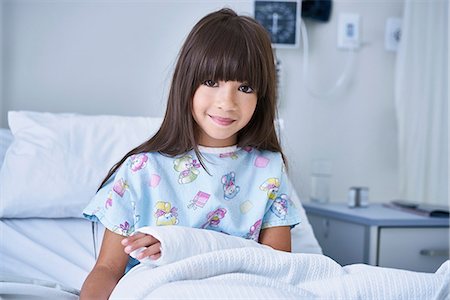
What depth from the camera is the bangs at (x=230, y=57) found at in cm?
113

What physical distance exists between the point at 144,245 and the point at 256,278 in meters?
0.18

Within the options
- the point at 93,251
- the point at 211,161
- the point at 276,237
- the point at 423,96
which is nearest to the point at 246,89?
the point at 211,161

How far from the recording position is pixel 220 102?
44.6 inches

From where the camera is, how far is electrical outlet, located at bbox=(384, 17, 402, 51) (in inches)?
84.3

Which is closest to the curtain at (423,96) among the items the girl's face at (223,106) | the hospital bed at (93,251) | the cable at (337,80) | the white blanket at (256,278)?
the cable at (337,80)

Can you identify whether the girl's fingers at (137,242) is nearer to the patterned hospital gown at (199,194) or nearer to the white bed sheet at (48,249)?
the patterned hospital gown at (199,194)

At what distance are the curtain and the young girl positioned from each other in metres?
0.95

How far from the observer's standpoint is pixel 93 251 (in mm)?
1389

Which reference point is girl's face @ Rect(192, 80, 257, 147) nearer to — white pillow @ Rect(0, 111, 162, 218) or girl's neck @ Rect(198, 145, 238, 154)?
girl's neck @ Rect(198, 145, 238, 154)

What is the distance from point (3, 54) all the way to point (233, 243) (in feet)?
3.51

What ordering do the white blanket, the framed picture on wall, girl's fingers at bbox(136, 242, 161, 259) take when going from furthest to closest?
1. the framed picture on wall
2. girl's fingers at bbox(136, 242, 161, 259)
3. the white blanket

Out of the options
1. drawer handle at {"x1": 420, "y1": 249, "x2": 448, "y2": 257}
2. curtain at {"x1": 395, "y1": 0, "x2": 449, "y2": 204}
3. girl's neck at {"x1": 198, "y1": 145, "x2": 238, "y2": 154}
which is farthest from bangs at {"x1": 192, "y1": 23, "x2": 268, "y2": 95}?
curtain at {"x1": 395, "y1": 0, "x2": 449, "y2": 204}

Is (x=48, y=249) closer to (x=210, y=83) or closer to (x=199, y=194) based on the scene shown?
(x=199, y=194)

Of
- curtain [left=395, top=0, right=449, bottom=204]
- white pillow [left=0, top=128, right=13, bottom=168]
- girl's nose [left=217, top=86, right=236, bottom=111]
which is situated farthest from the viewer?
curtain [left=395, top=0, right=449, bottom=204]
